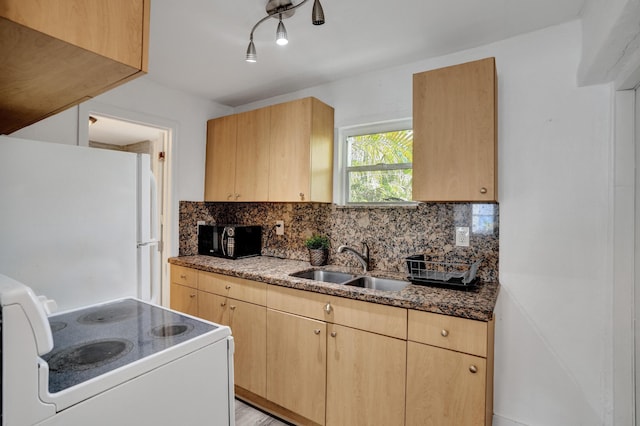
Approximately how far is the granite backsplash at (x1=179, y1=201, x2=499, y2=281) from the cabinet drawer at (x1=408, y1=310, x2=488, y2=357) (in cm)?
64

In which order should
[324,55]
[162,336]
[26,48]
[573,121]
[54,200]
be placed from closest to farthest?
1. [26,48]
2. [162,336]
3. [54,200]
4. [573,121]
5. [324,55]

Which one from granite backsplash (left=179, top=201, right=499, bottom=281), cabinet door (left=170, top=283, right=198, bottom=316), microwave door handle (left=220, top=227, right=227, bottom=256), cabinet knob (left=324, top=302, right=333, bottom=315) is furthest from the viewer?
microwave door handle (left=220, top=227, right=227, bottom=256)

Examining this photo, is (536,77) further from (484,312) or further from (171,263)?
(171,263)

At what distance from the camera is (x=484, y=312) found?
4.57 feet

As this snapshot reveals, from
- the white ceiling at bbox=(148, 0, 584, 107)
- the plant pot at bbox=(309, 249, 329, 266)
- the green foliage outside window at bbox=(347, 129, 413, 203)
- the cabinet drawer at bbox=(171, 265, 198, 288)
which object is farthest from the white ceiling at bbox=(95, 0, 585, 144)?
the cabinet drawer at bbox=(171, 265, 198, 288)

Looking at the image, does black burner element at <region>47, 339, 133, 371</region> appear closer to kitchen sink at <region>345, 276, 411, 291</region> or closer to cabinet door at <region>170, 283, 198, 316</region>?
kitchen sink at <region>345, 276, 411, 291</region>

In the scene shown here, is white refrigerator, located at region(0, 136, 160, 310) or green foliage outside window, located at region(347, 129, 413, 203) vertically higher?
green foliage outside window, located at region(347, 129, 413, 203)

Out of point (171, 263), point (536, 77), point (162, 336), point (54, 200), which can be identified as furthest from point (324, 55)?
point (171, 263)

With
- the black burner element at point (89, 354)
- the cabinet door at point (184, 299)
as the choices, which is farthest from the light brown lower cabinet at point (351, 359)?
the black burner element at point (89, 354)

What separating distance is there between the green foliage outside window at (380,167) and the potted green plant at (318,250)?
0.42 meters

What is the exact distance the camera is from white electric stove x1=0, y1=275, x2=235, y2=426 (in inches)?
26.6

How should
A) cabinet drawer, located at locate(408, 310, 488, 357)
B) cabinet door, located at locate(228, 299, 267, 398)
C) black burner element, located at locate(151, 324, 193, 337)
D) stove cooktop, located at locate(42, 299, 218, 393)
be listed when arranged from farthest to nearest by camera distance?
cabinet door, located at locate(228, 299, 267, 398) → cabinet drawer, located at locate(408, 310, 488, 357) → black burner element, located at locate(151, 324, 193, 337) → stove cooktop, located at locate(42, 299, 218, 393)

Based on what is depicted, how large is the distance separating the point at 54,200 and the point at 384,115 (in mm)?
2045

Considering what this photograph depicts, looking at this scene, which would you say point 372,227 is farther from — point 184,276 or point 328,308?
point 184,276
